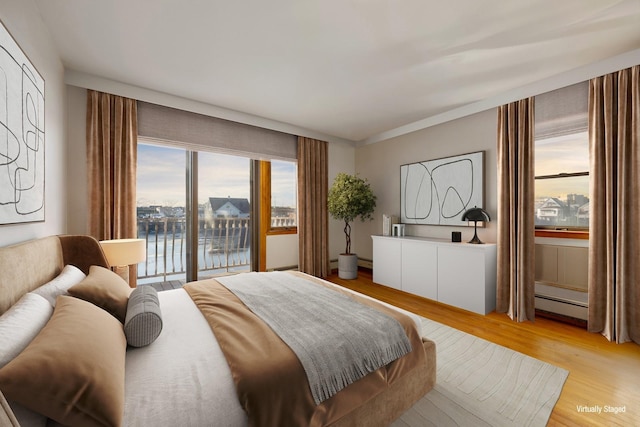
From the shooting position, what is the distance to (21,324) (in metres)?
0.94

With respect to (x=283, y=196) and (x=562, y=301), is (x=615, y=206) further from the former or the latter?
(x=283, y=196)

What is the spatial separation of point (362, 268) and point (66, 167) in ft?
14.9

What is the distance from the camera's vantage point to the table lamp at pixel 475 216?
10.5 feet

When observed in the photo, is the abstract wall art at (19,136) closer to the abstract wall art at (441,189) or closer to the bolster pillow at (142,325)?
the bolster pillow at (142,325)

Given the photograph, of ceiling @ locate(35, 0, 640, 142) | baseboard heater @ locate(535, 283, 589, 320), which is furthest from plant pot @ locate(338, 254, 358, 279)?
ceiling @ locate(35, 0, 640, 142)

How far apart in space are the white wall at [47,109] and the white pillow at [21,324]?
48 cm

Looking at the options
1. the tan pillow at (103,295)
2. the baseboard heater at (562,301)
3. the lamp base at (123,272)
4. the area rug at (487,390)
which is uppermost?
the tan pillow at (103,295)

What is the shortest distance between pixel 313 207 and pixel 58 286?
11.6 ft

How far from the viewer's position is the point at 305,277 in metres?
2.47

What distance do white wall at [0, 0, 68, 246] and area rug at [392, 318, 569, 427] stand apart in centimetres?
257

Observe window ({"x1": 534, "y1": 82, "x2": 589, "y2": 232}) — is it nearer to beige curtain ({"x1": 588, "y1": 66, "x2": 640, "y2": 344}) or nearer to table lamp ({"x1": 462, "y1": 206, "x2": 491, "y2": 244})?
beige curtain ({"x1": 588, "y1": 66, "x2": 640, "y2": 344})

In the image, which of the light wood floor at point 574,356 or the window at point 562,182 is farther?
the window at point 562,182

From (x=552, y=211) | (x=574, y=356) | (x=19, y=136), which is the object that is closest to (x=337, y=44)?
(x=19, y=136)

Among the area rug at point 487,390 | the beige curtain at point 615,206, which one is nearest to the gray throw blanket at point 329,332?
the area rug at point 487,390
